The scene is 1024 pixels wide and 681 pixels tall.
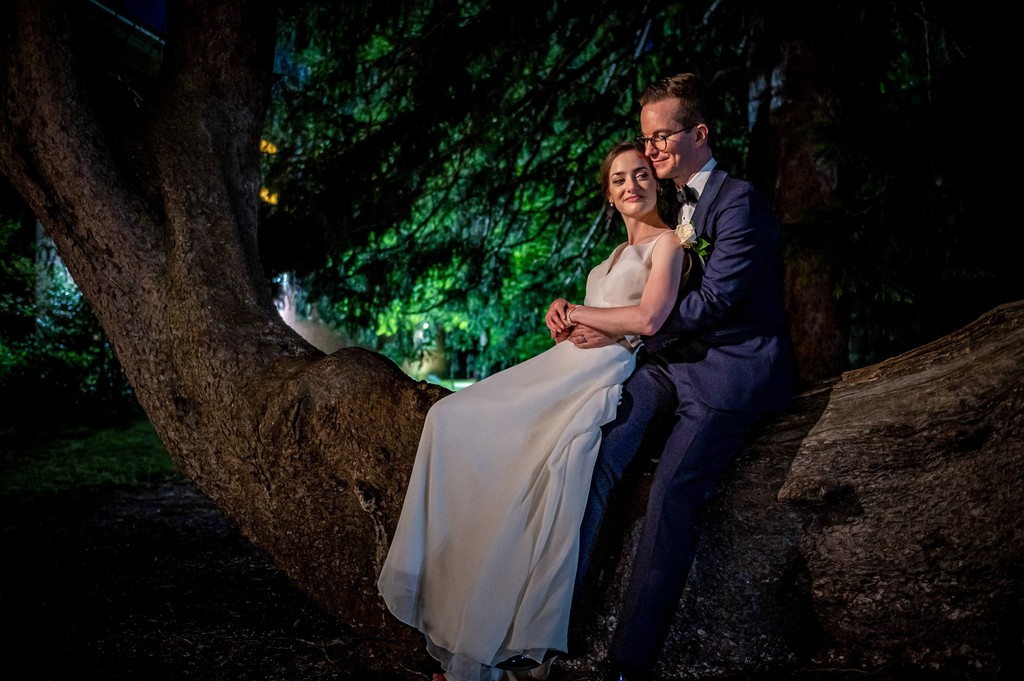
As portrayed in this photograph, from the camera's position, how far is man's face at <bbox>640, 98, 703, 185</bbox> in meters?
2.69

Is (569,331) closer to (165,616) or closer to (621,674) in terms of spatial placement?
(621,674)

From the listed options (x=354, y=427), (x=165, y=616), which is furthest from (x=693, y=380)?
(x=165, y=616)

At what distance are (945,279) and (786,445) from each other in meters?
2.39

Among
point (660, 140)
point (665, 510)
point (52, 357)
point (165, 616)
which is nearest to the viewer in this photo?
point (665, 510)

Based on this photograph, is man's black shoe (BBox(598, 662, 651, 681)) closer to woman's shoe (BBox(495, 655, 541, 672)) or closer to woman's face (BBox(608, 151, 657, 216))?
woman's shoe (BBox(495, 655, 541, 672))

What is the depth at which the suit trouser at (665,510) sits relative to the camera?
232cm

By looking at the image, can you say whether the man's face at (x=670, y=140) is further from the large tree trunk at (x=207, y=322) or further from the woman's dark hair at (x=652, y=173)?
the large tree trunk at (x=207, y=322)

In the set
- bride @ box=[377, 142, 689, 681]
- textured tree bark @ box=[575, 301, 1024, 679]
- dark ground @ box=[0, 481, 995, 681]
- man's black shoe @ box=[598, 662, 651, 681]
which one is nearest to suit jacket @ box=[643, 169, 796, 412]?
bride @ box=[377, 142, 689, 681]

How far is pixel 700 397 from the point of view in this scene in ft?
7.99

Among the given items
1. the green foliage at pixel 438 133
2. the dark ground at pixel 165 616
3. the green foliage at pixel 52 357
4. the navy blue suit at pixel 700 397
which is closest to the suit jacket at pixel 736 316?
the navy blue suit at pixel 700 397

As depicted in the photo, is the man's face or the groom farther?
the man's face

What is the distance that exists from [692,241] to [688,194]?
31 centimetres

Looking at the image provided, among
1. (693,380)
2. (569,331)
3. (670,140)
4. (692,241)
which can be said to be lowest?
(693,380)

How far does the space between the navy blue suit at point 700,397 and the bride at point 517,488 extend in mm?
117
